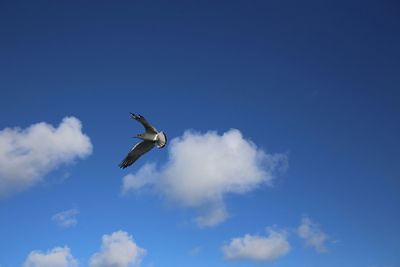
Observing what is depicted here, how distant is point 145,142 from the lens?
103 feet

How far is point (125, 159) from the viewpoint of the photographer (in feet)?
107

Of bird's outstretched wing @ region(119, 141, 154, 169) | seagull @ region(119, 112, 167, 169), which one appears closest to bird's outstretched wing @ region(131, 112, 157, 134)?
seagull @ region(119, 112, 167, 169)

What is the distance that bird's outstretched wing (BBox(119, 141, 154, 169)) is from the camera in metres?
31.6

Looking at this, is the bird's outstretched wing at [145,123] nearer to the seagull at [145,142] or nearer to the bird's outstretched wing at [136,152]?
the seagull at [145,142]

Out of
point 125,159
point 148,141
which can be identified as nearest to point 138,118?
point 148,141

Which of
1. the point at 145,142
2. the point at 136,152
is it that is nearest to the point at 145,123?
the point at 145,142

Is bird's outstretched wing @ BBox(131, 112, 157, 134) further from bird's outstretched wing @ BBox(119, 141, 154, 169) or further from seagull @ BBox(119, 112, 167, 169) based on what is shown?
bird's outstretched wing @ BBox(119, 141, 154, 169)

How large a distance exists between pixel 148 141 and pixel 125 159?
2.66 metres

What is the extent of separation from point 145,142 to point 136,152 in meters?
1.54

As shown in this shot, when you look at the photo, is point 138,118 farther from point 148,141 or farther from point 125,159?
point 125,159

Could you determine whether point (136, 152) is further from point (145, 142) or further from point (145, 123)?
point (145, 123)

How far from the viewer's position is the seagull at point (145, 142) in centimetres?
2959

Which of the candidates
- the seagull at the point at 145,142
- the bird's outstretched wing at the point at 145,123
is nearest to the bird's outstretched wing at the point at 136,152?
the seagull at the point at 145,142

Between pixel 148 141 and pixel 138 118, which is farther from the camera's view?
pixel 148 141
